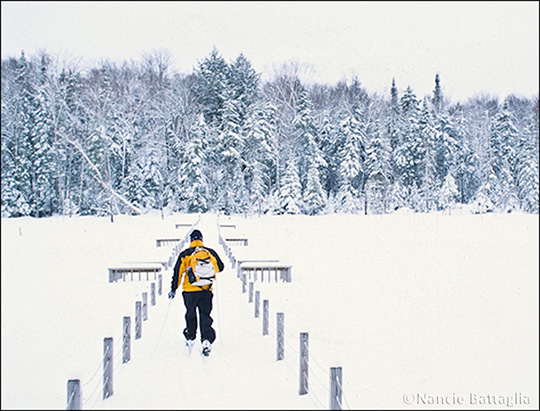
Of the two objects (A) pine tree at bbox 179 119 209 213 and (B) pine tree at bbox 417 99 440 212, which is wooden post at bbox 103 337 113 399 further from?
(B) pine tree at bbox 417 99 440 212

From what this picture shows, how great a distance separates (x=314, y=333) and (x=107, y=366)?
189 inches

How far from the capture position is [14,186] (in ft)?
123

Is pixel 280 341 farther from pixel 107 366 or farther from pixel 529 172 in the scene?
pixel 529 172

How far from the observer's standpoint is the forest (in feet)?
139

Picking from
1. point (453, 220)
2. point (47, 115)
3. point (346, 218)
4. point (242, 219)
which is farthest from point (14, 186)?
point (453, 220)

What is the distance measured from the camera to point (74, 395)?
463 centimetres

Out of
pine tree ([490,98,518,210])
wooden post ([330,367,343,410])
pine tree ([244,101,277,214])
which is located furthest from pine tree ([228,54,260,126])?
wooden post ([330,367,343,410])

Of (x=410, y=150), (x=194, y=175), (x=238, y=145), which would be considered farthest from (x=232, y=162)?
(x=410, y=150)

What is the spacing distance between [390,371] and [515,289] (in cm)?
796

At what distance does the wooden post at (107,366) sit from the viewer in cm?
573

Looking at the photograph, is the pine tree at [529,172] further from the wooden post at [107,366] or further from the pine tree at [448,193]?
the wooden post at [107,366]

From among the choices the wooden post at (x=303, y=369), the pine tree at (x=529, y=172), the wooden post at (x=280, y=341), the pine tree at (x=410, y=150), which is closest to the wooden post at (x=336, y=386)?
the wooden post at (x=303, y=369)

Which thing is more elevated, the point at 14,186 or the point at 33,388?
the point at 14,186

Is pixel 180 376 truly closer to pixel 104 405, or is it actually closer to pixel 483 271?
pixel 104 405
